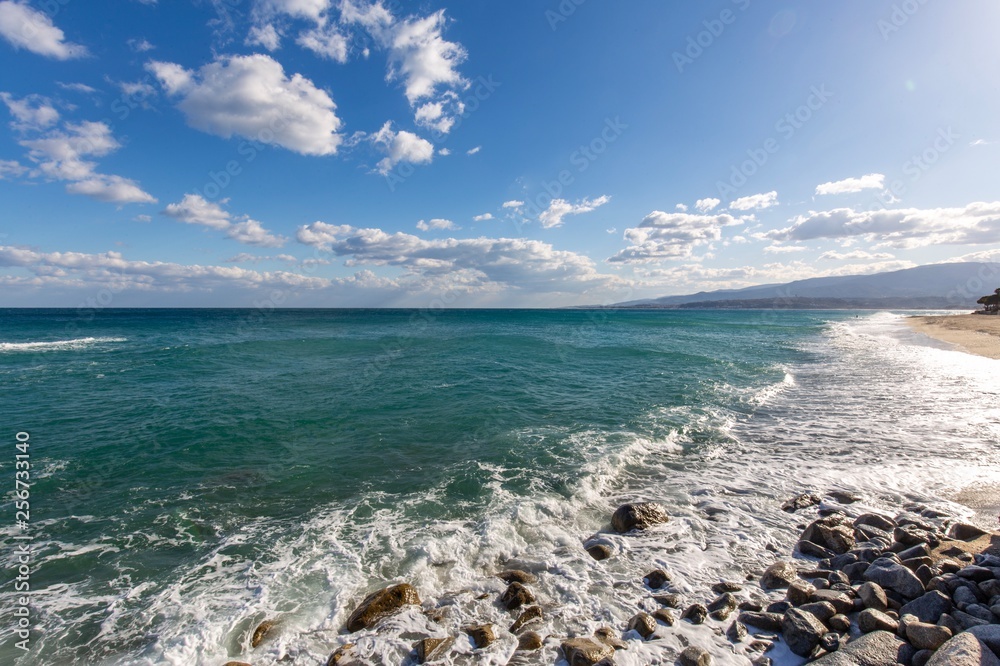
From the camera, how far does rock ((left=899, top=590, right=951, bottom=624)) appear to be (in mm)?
4773

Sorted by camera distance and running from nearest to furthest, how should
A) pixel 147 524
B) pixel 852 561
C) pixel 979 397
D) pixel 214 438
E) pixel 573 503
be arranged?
pixel 852 561 → pixel 147 524 → pixel 573 503 → pixel 214 438 → pixel 979 397

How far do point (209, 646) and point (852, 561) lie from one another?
892 cm

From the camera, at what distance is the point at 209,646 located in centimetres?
521

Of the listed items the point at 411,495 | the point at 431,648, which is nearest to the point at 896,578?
the point at 431,648

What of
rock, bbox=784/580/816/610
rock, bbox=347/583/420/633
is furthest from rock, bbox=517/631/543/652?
rock, bbox=784/580/816/610

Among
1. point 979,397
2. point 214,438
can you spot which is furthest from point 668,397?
point 214,438

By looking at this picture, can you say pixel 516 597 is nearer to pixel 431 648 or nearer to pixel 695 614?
pixel 431 648

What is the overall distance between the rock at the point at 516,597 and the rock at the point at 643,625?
1308 millimetres

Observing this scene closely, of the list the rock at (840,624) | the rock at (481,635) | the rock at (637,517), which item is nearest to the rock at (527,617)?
the rock at (481,635)

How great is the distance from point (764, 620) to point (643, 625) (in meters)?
1.44

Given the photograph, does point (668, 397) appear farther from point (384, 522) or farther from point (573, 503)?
point (384, 522)

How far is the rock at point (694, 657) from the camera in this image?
4543 millimetres

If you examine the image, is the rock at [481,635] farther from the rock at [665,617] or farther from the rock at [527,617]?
the rock at [665,617]

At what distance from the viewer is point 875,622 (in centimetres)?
471
